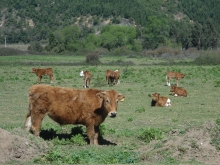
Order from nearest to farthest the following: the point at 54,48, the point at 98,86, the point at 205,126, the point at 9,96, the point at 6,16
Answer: the point at 205,126 < the point at 9,96 < the point at 98,86 < the point at 54,48 < the point at 6,16

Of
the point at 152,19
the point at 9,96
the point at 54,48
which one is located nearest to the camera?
the point at 9,96

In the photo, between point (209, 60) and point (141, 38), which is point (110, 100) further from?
point (141, 38)

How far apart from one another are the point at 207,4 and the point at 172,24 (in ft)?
103

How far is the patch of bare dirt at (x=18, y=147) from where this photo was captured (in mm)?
12234

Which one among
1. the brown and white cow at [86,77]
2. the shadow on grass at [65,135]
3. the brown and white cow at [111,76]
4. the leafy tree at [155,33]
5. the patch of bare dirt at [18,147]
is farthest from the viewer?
the leafy tree at [155,33]

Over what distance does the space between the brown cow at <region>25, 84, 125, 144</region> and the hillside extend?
126972mm

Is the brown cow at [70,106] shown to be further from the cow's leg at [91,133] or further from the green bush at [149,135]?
the green bush at [149,135]

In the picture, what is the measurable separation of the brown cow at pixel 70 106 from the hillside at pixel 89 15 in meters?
127

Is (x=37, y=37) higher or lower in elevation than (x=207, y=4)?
lower

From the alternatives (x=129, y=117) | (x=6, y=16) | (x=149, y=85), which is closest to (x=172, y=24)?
(x=6, y=16)

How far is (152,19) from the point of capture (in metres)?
133

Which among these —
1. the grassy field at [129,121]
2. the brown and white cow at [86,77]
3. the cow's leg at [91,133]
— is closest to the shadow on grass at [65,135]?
the grassy field at [129,121]

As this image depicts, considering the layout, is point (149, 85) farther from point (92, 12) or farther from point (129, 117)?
point (92, 12)

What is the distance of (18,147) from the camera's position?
12.6m
